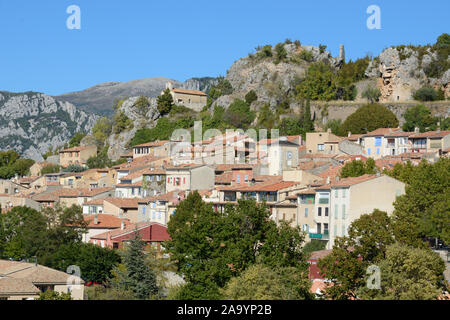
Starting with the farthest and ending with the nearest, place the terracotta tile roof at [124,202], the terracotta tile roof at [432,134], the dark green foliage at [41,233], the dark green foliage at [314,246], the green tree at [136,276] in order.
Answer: the terracotta tile roof at [432,134]
the terracotta tile roof at [124,202]
the dark green foliage at [41,233]
the dark green foliage at [314,246]
the green tree at [136,276]

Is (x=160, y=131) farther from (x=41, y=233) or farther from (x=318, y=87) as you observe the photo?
(x=41, y=233)

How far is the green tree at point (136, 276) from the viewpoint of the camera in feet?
147

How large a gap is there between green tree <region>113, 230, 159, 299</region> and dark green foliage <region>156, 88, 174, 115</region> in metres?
58.7

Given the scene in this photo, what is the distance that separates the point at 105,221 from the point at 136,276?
59.7 ft

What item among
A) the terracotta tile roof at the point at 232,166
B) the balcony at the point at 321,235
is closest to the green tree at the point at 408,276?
the balcony at the point at 321,235

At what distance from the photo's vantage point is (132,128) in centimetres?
10512

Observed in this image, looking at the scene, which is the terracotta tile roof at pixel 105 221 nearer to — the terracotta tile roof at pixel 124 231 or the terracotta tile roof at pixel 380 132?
the terracotta tile roof at pixel 124 231

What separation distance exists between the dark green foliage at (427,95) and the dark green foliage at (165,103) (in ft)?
116

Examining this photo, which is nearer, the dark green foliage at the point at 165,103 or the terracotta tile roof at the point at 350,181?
the terracotta tile roof at the point at 350,181

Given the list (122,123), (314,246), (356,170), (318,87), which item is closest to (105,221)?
(314,246)

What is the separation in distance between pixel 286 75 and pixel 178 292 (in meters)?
64.9

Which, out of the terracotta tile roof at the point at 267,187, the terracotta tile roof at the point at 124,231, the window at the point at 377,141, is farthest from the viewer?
the window at the point at 377,141

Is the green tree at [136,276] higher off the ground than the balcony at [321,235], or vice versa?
the balcony at [321,235]

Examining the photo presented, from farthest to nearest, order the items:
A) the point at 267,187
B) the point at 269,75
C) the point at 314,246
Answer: the point at 269,75 < the point at 267,187 < the point at 314,246
